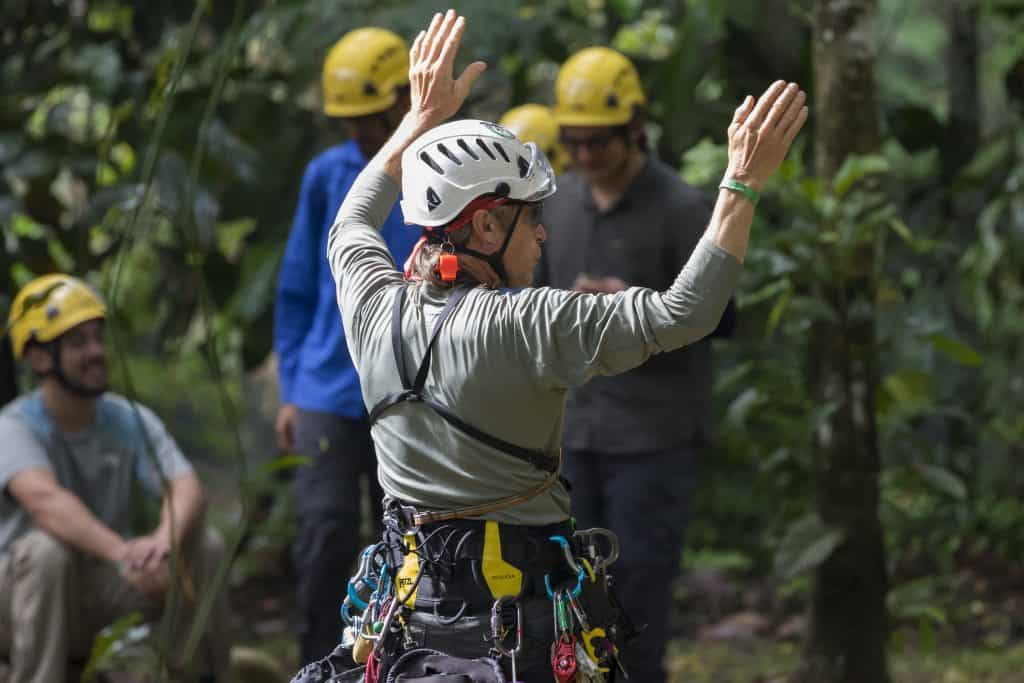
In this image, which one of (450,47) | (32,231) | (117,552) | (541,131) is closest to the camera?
(450,47)

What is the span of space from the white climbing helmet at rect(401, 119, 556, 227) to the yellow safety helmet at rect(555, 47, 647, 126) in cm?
207

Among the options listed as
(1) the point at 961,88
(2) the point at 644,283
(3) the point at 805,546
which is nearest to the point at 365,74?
(2) the point at 644,283

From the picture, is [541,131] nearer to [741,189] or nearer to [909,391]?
[909,391]

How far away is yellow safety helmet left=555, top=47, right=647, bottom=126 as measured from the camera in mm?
5168

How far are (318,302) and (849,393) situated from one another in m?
1.79

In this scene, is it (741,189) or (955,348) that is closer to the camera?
(741,189)

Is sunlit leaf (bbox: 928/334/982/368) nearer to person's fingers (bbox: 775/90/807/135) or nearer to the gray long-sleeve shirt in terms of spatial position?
the gray long-sleeve shirt

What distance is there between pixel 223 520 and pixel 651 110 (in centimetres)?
385

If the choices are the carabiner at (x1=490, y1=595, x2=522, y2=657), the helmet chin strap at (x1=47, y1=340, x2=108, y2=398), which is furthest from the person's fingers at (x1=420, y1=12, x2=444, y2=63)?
the helmet chin strap at (x1=47, y1=340, x2=108, y2=398)

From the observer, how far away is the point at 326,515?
513 cm

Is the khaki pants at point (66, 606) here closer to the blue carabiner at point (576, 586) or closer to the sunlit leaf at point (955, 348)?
the blue carabiner at point (576, 586)

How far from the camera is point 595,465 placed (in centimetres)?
502

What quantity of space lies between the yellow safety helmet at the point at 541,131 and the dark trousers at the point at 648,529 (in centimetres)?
145

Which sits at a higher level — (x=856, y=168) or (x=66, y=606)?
(x=856, y=168)
